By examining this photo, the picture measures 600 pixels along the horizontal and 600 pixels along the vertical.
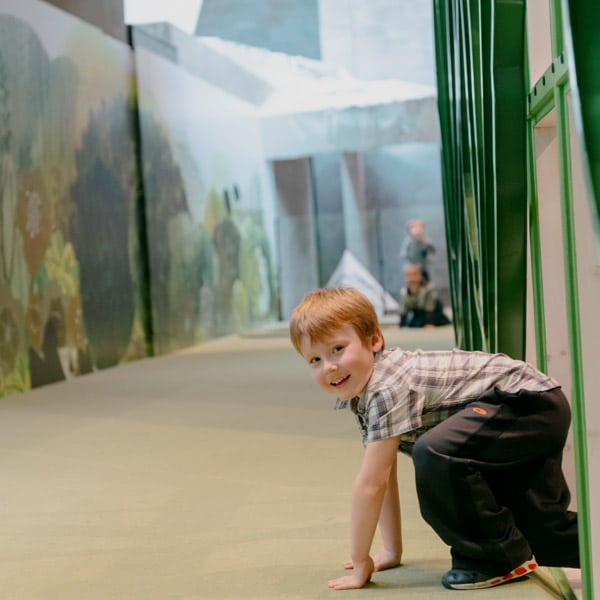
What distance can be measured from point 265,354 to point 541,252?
7152mm

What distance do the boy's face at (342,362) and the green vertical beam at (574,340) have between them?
49 cm

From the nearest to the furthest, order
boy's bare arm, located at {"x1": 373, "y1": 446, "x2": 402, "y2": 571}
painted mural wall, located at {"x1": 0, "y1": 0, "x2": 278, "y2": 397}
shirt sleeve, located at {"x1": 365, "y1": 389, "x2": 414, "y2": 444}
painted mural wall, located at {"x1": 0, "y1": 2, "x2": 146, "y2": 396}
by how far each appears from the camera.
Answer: shirt sleeve, located at {"x1": 365, "y1": 389, "x2": 414, "y2": 444}, boy's bare arm, located at {"x1": 373, "y1": 446, "x2": 402, "y2": 571}, painted mural wall, located at {"x1": 0, "y1": 2, "x2": 146, "y2": 396}, painted mural wall, located at {"x1": 0, "y1": 0, "x2": 278, "y2": 397}

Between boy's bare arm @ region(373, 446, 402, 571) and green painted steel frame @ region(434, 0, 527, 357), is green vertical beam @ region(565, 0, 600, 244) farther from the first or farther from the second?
boy's bare arm @ region(373, 446, 402, 571)

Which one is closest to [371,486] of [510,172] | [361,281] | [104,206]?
[510,172]

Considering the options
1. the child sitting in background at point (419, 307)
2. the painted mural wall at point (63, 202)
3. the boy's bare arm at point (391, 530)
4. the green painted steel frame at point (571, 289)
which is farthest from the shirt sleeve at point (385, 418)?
the child sitting in background at point (419, 307)

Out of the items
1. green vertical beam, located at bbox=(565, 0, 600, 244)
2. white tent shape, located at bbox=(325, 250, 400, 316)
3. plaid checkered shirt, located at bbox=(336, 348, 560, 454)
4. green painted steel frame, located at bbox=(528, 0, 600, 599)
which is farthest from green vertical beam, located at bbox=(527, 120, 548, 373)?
white tent shape, located at bbox=(325, 250, 400, 316)

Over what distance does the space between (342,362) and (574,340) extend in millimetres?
529

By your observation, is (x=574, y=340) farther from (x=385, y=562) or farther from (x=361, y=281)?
(x=361, y=281)

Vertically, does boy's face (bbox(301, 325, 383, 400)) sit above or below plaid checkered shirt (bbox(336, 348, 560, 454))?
above

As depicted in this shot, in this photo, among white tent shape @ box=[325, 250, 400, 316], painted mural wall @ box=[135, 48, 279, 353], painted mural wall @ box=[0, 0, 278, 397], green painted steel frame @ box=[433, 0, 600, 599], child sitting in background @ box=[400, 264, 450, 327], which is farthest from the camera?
white tent shape @ box=[325, 250, 400, 316]

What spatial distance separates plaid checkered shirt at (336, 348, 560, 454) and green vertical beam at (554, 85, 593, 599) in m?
0.36

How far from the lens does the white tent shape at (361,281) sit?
48.6ft

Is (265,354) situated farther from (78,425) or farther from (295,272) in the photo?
(295,272)

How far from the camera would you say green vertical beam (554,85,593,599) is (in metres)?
1.89
